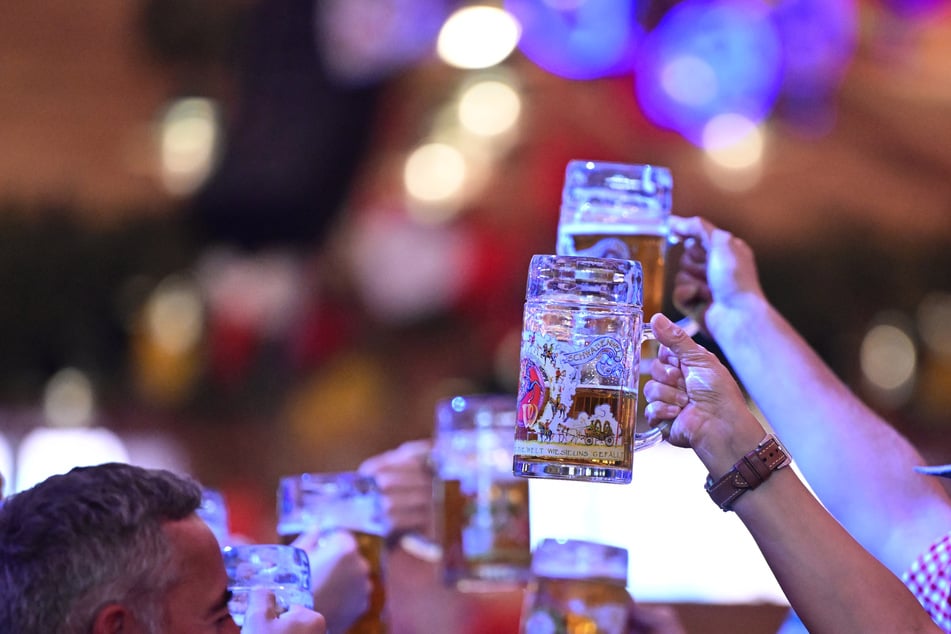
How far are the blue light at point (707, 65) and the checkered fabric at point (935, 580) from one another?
3.95m

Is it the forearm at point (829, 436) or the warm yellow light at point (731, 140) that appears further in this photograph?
the warm yellow light at point (731, 140)

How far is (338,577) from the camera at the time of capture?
1.58m

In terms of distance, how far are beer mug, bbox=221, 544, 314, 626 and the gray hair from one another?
0.40ft

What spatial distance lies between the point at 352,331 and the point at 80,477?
146 inches

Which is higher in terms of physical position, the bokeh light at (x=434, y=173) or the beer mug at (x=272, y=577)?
the bokeh light at (x=434, y=173)

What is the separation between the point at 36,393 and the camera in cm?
439

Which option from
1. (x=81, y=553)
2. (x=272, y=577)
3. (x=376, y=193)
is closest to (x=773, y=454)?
(x=272, y=577)

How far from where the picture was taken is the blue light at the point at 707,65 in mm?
5234

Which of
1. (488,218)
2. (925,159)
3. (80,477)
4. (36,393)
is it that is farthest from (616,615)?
(925,159)

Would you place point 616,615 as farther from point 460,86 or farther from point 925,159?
point 925,159

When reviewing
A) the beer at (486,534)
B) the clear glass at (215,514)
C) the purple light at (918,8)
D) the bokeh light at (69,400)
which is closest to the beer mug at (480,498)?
the beer at (486,534)

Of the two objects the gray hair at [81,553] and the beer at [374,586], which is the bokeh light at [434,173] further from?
the gray hair at [81,553]

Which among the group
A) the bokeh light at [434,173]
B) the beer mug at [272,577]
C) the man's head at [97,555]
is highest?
the bokeh light at [434,173]

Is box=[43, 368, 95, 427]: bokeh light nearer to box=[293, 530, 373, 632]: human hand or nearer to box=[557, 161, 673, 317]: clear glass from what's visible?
box=[293, 530, 373, 632]: human hand
